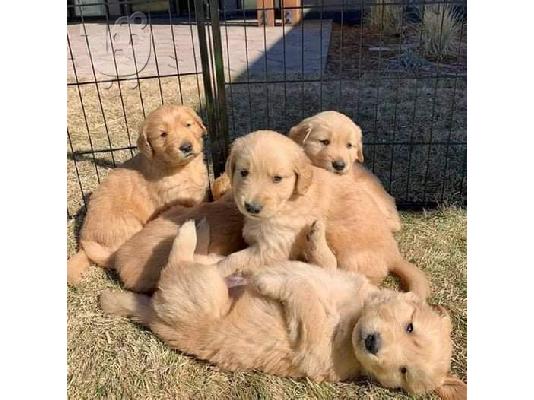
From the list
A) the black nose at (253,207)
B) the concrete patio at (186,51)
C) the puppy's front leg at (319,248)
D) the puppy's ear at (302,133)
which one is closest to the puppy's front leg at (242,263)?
the puppy's front leg at (319,248)

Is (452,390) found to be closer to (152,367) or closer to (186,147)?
(152,367)

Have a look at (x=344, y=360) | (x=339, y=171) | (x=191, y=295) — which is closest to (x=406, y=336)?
(x=344, y=360)

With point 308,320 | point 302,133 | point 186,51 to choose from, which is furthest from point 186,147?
point 186,51

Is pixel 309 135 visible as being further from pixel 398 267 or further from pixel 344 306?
pixel 344 306

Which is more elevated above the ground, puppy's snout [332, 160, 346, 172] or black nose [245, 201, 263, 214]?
black nose [245, 201, 263, 214]

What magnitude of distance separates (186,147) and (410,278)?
6.18 ft

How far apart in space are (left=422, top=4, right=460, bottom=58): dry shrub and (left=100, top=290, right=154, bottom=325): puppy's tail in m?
7.31

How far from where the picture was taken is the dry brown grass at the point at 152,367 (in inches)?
117

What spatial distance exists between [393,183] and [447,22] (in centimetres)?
551

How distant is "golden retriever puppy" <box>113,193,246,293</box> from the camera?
3578 mm

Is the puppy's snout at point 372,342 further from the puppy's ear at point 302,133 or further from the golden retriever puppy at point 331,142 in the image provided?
the puppy's ear at point 302,133

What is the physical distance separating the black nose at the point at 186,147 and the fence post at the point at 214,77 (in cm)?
55

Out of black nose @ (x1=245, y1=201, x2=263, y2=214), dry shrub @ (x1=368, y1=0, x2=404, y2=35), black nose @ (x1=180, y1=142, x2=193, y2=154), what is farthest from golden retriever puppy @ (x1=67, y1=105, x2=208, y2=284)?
dry shrub @ (x1=368, y1=0, x2=404, y2=35)

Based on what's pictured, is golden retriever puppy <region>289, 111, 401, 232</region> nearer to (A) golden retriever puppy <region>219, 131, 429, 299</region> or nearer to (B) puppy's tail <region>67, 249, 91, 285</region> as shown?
(A) golden retriever puppy <region>219, 131, 429, 299</region>
